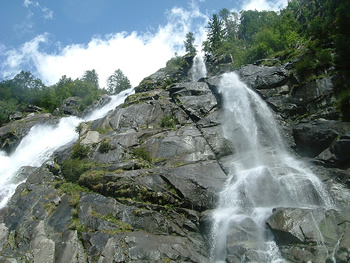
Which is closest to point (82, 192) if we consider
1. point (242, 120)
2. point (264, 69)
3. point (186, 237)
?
point (186, 237)

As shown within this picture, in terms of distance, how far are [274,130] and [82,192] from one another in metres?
15.8

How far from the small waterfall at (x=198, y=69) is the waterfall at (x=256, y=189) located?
1065 inches

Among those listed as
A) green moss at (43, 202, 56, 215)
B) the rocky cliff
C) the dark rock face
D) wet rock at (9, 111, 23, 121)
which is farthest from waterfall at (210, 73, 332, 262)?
wet rock at (9, 111, 23, 121)

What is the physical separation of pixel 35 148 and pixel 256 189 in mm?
27709

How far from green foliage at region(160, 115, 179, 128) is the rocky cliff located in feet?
0.47

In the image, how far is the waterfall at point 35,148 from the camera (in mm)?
22906

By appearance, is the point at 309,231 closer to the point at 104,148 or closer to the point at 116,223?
the point at 116,223

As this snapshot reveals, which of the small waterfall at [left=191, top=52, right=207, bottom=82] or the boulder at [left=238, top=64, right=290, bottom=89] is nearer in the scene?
the boulder at [left=238, top=64, right=290, bottom=89]

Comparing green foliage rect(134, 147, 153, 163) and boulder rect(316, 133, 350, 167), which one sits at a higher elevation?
green foliage rect(134, 147, 153, 163)

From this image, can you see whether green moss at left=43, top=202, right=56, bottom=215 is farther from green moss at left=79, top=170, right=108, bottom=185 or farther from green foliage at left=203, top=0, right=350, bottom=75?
green foliage at left=203, top=0, right=350, bottom=75

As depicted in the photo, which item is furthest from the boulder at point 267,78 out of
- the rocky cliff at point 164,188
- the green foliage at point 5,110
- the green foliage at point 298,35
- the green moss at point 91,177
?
the green foliage at point 5,110

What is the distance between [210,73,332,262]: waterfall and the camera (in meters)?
12.0

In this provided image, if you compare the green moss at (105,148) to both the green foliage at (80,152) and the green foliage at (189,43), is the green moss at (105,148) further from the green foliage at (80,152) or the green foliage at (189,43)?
the green foliage at (189,43)

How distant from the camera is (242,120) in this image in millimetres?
23031
